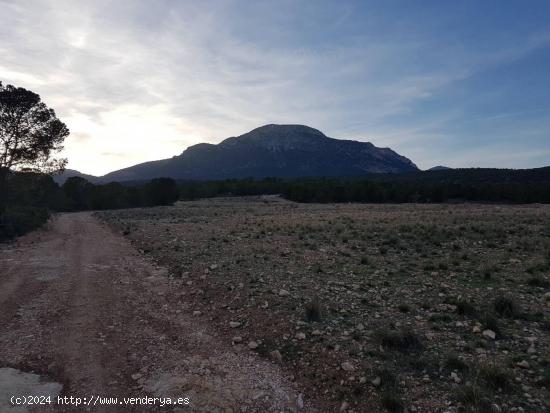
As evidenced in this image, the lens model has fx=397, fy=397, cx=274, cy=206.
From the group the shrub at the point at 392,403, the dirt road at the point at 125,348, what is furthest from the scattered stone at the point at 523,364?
the dirt road at the point at 125,348

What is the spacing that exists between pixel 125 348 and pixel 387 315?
5942 millimetres

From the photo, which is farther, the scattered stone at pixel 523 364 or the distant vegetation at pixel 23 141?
the distant vegetation at pixel 23 141

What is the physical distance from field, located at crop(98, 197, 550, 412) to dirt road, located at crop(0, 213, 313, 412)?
47 centimetres

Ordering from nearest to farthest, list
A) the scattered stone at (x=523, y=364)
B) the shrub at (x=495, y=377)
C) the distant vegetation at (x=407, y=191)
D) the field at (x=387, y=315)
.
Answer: the shrub at (x=495, y=377) < the field at (x=387, y=315) < the scattered stone at (x=523, y=364) < the distant vegetation at (x=407, y=191)

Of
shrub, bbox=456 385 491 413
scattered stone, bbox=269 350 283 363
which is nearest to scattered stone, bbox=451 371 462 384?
shrub, bbox=456 385 491 413

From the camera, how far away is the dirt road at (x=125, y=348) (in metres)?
6.51

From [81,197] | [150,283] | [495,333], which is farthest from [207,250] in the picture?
[81,197]

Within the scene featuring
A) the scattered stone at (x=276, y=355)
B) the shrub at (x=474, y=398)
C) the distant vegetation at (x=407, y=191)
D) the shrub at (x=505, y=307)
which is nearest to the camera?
the shrub at (x=474, y=398)

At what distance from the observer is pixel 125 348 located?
26.7 ft

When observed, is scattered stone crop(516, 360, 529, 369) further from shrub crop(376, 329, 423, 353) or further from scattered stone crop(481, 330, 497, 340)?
shrub crop(376, 329, 423, 353)

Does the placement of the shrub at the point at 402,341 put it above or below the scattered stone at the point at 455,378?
above

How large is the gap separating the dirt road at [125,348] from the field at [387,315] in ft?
1.54

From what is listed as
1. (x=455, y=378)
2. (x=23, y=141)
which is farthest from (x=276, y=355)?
(x=23, y=141)

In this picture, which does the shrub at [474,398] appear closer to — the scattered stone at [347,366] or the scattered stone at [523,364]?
the scattered stone at [523,364]
